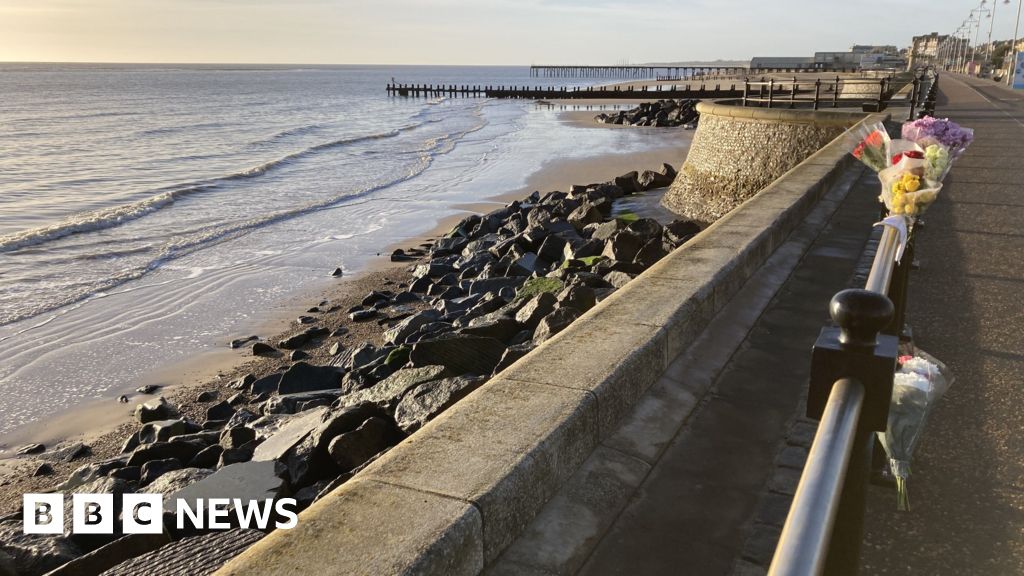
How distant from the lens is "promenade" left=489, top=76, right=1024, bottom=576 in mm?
2600

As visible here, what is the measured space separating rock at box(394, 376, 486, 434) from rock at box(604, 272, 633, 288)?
117 inches

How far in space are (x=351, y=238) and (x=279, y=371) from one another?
26.8 ft

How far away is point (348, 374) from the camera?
749cm

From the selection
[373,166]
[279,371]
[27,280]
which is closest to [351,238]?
[27,280]

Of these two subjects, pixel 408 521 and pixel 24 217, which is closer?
pixel 408 521

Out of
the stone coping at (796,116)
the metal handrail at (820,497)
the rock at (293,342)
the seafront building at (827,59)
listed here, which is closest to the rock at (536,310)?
the rock at (293,342)

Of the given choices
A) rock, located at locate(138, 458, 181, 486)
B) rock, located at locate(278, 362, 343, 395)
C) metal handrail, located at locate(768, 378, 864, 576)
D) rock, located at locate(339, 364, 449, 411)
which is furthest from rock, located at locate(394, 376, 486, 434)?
metal handrail, located at locate(768, 378, 864, 576)

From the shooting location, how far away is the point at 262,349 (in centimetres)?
959

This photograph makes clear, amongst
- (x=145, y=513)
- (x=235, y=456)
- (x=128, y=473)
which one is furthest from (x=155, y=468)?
(x=145, y=513)

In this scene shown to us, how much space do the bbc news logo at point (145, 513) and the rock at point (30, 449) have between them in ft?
6.94

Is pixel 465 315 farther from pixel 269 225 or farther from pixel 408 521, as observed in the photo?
pixel 269 225

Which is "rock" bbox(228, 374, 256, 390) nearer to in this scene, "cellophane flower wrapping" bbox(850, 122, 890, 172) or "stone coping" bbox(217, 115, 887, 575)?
"stone coping" bbox(217, 115, 887, 575)

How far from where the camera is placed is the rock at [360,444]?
4629 millimetres

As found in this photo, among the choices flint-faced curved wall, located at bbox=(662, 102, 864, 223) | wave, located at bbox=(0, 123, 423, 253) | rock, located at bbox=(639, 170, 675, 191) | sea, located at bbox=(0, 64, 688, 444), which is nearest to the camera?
sea, located at bbox=(0, 64, 688, 444)
